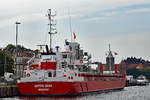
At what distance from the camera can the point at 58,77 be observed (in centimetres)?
5381

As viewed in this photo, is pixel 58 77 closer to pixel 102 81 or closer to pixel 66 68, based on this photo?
pixel 66 68

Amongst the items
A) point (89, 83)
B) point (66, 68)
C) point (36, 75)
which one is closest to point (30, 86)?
point (36, 75)

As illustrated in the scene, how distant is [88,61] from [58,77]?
18.8 meters

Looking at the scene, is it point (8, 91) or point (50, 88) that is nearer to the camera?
point (50, 88)

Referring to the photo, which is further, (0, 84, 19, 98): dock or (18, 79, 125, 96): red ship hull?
(0, 84, 19, 98): dock

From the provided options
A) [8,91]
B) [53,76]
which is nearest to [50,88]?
[53,76]

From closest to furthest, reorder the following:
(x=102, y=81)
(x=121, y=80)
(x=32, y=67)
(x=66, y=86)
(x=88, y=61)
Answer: (x=66, y=86), (x=32, y=67), (x=88, y=61), (x=102, y=81), (x=121, y=80)

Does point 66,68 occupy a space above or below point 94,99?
above

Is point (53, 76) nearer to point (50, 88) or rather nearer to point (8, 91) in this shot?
point (50, 88)

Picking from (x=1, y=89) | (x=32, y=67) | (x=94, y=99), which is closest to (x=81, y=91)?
(x=94, y=99)

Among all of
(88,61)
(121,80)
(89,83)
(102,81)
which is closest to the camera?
(89,83)

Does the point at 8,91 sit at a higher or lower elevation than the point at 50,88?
lower

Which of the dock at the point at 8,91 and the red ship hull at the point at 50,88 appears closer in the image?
the red ship hull at the point at 50,88

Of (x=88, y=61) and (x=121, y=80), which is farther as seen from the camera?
(x=121, y=80)
